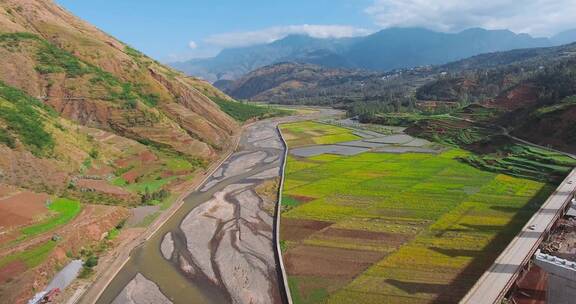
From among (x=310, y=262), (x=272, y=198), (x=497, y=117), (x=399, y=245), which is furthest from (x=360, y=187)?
(x=497, y=117)

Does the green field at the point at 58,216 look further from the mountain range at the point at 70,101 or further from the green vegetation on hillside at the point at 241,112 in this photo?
the green vegetation on hillside at the point at 241,112

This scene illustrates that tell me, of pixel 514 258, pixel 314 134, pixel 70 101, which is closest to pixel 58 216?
pixel 514 258

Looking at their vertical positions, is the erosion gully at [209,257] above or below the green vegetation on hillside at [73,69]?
below

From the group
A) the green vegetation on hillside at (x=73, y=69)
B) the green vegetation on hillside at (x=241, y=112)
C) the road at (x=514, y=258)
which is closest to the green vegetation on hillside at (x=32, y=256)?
the road at (x=514, y=258)

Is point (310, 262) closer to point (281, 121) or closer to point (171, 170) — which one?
point (171, 170)

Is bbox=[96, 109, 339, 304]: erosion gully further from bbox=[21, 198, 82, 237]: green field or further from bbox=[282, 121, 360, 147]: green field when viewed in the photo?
bbox=[282, 121, 360, 147]: green field

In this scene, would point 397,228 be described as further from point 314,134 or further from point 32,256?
point 314,134

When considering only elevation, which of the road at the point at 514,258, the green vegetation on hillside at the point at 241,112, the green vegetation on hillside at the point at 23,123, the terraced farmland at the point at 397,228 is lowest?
the terraced farmland at the point at 397,228
